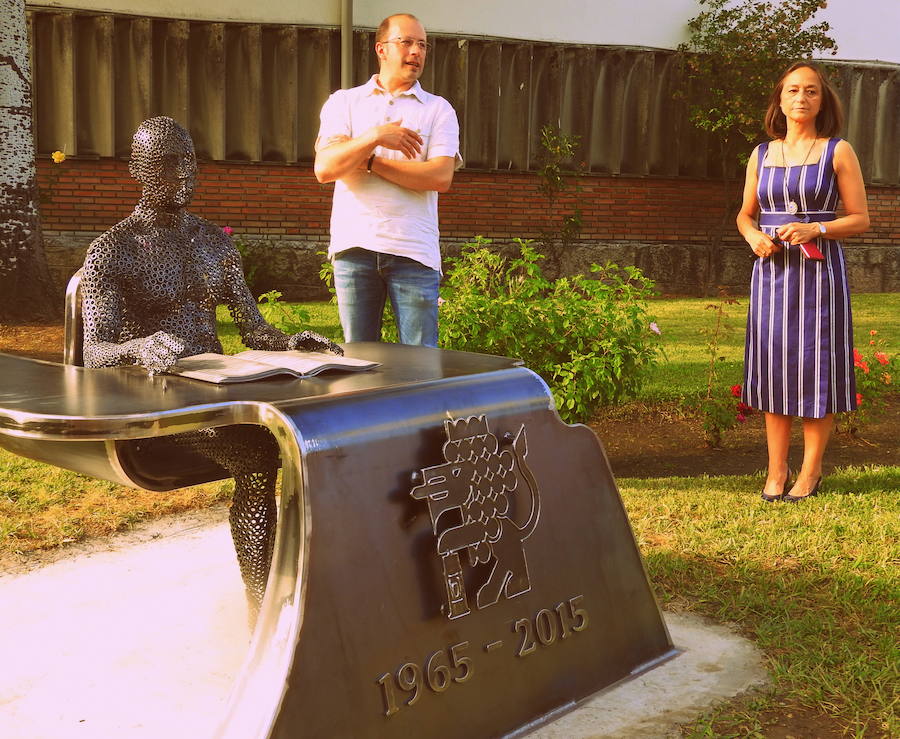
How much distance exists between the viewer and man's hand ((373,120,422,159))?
13.7ft

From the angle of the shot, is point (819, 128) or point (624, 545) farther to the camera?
point (819, 128)

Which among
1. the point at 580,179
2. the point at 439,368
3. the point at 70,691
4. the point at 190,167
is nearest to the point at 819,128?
the point at 439,368

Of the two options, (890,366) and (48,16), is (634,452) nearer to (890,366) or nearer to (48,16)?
(890,366)

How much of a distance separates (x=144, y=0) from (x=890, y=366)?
8.63 metres

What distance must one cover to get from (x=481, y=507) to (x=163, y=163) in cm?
134

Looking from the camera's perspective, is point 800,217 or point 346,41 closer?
point 800,217

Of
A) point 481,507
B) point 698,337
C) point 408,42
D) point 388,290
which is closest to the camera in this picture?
point 481,507

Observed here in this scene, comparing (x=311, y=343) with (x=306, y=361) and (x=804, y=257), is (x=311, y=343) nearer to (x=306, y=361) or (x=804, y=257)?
(x=306, y=361)

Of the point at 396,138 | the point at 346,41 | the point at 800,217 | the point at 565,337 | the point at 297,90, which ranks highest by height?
the point at 346,41

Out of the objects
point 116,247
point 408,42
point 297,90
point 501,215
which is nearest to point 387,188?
point 408,42

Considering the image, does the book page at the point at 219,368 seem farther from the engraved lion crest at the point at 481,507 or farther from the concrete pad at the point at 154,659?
the concrete pad at the point at 154,659

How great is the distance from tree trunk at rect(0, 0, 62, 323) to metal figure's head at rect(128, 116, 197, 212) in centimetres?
637

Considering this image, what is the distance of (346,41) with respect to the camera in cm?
1190

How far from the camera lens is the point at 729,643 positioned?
3412mm
